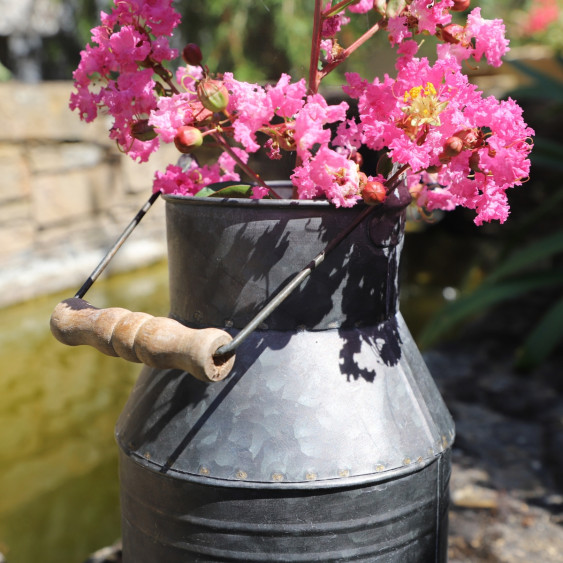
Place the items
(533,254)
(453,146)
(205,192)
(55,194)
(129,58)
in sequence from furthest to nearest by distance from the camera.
→ 1. (55,194)
2. (533,254)
3. (205,192)
4. (129,58)
5. (453,146)

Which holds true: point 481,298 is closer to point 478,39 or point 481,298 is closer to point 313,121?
point 478,39

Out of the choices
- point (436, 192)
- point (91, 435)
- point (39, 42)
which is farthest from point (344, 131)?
point (39, 42)

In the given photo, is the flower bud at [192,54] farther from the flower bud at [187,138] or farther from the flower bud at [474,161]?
the flower bud at [474,161]

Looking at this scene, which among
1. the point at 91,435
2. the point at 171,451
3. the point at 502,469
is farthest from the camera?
the point at 91,435

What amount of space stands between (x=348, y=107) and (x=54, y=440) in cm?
232

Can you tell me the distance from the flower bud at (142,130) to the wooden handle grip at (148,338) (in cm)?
27

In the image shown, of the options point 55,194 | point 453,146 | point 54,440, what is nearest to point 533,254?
point 54,440

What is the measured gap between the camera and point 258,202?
1.11 m

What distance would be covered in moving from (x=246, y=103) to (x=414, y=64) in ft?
0.82

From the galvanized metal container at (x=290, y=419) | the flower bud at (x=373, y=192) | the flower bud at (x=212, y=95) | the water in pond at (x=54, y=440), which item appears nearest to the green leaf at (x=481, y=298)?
the water in pond at (x=54, y=440)

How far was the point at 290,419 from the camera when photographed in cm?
111

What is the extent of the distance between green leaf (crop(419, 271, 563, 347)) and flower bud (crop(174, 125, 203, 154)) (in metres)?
2.34

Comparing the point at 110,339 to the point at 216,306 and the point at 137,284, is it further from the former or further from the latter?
the point at 137,284

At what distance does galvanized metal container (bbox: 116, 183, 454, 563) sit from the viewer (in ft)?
3.60
